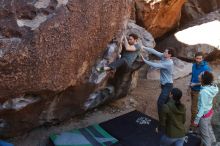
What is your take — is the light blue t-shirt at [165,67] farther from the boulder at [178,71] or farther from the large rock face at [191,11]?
the large rock face at [191,11]

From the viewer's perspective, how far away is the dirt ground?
6749 mm

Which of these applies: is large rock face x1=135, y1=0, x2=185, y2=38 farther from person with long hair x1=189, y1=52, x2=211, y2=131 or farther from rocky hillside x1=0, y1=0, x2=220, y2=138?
person with long hair x1=189, y1=52, x2=211, y2=131

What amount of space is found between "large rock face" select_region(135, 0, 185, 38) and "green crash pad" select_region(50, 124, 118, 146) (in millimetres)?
3828

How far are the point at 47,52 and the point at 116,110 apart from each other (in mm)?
2600

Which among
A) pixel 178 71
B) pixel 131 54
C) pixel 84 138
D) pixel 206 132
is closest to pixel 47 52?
pixel 84 138

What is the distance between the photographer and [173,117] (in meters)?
5.36

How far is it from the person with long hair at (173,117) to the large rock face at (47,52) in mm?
1560

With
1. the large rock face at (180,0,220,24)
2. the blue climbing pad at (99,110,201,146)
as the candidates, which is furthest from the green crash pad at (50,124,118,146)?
the large rock face at (180,0,220,24)

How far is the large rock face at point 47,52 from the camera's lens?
538 cm

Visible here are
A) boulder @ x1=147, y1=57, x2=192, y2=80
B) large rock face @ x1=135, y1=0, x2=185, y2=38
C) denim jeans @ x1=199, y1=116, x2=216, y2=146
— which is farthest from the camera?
large rock face @ x1=135, y1=0, x2=185, y2=38

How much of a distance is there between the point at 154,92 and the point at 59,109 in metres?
2.58

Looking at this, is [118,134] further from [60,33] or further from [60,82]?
[60,33]

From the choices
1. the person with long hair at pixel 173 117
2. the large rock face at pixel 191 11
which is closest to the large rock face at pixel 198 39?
the large rock face at pixel 191 11

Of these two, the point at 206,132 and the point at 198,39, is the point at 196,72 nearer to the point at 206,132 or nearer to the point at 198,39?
the point at 206,132
